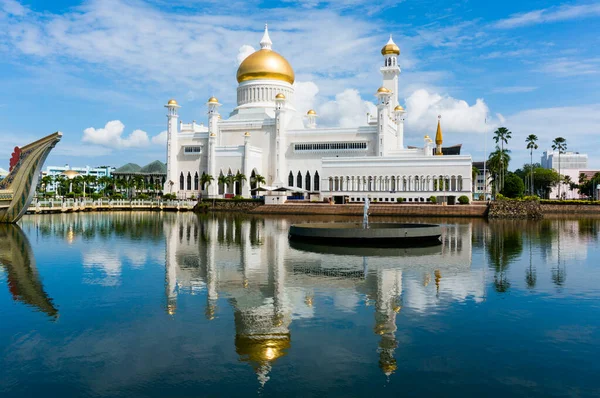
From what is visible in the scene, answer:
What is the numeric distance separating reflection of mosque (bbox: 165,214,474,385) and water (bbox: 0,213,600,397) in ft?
0.17

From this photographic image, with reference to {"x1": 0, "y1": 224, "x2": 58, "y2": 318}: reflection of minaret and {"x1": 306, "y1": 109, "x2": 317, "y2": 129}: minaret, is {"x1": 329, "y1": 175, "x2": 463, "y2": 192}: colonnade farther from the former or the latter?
{"x1": 0, "y1": 224, "x2": 58, "y2": 318}: reflection of minaret

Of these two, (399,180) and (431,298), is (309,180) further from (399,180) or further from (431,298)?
(431,298)

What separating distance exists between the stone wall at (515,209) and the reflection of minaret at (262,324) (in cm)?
3647

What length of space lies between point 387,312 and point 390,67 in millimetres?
63022

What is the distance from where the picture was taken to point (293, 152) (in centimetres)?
6800

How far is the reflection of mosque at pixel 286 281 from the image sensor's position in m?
9.13

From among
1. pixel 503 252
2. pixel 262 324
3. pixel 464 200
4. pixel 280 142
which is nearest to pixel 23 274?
pixel 262 324

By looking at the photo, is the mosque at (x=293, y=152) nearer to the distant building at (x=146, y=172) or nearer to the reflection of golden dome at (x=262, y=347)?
the distant building at (x=146, y=172)

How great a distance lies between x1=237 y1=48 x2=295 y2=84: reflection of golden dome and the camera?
7119cm

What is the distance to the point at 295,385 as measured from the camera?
23.2ft

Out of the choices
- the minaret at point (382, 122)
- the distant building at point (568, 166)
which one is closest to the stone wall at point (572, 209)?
the minaret at point (382, 122)

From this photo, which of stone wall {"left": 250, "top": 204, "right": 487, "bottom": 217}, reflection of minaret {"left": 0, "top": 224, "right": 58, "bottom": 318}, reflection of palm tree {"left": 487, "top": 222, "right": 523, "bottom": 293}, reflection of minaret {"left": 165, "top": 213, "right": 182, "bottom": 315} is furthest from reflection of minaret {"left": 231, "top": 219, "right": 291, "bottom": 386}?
stone wall {"left": 250, "top": 204, "right": 487, "bottom": 217}

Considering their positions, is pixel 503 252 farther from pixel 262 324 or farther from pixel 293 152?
pixel 293 152

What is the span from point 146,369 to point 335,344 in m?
3.00
